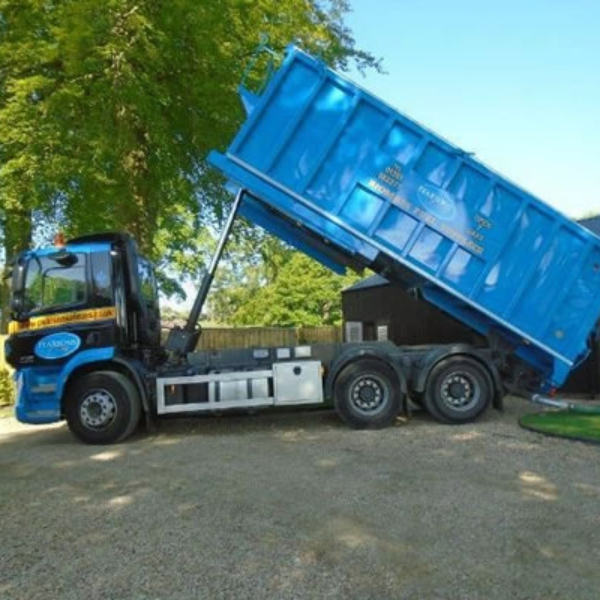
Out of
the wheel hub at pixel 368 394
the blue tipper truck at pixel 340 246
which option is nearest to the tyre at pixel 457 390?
the blue tipper truck at pixel 340 246

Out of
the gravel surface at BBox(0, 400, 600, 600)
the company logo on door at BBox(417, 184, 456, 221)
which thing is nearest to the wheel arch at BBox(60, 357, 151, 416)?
the gravel surface at BBox(0, 400, 600, 600)

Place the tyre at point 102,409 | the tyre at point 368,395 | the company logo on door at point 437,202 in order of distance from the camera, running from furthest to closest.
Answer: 1. the tyre at point 368,395
2. the company logo on door at point 437,202
3. the tyre at point 102,409

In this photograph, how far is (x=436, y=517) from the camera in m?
5.62

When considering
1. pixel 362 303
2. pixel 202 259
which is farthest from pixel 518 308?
pixel 202 259

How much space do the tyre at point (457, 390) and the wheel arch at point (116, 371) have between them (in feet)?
12.9

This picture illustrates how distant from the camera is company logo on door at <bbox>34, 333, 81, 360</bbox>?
31.6ft

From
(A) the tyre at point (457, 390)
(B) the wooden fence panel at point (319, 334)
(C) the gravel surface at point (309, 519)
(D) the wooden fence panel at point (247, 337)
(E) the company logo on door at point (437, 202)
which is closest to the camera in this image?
(C) the gravel surface at point (309, 519)

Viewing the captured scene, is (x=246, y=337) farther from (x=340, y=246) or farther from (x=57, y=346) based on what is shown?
(x=57, y=346)

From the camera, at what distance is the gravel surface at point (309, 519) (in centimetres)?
437

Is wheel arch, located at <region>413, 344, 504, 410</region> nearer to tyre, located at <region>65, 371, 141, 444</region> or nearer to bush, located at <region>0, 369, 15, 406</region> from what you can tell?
tyre, located at <region>65, 371, 141, 444</region>

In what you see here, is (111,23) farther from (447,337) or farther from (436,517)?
(436,517)

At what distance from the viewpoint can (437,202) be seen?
974 centimetres

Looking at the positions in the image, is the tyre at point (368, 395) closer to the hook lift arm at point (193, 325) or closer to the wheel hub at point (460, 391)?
the wheel hub at point (460, 391)

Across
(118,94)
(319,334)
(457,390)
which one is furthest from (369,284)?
(457,390)
